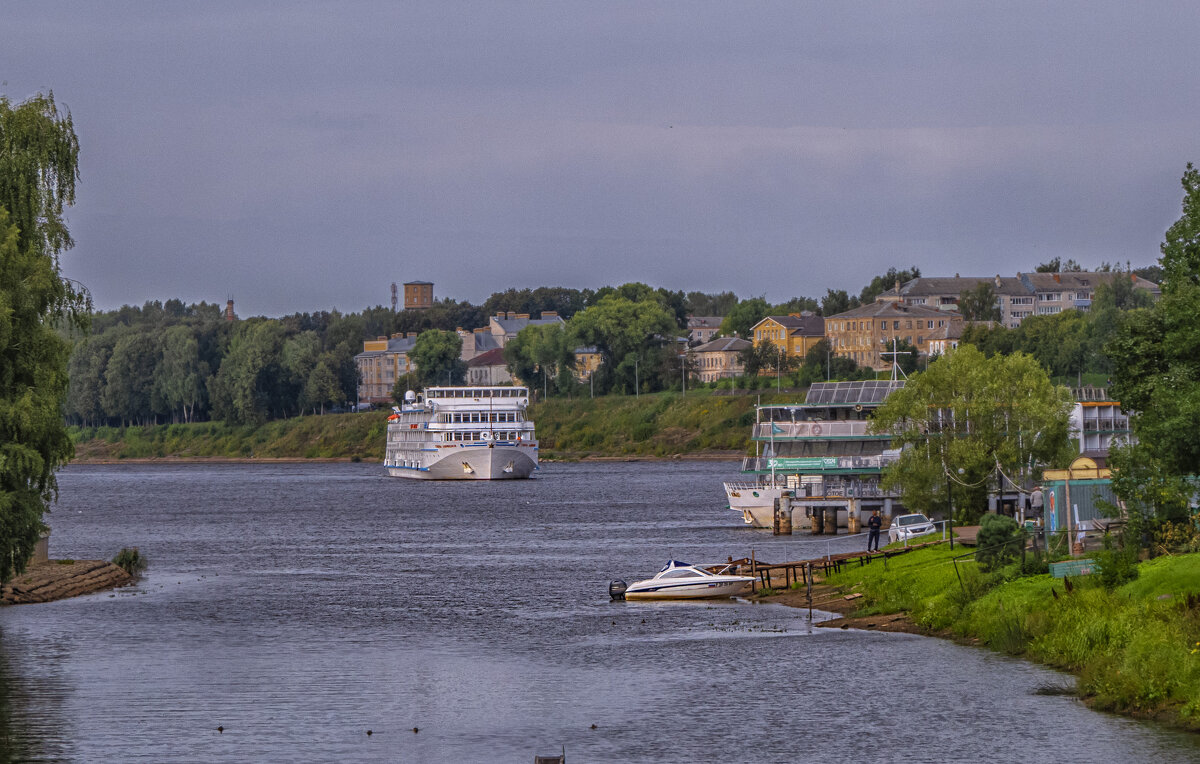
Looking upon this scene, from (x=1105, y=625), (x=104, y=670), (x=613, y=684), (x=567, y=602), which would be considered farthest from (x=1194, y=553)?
(x=104, y=670)

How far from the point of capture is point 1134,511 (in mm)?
46875

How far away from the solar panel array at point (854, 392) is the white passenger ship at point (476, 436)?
7505cm

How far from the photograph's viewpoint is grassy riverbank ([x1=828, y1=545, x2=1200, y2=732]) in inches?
1323

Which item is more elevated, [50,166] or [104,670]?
[50,166]

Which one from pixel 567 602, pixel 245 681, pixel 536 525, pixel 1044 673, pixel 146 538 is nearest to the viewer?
pixel 1044 673

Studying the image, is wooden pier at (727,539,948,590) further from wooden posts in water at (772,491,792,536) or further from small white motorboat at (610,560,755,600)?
wooden posts in water at (772,491,792,536)

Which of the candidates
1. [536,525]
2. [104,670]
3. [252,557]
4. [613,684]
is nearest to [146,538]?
[252,557]

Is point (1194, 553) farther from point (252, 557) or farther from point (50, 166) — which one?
point (252, 557)

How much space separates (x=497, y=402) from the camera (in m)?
170

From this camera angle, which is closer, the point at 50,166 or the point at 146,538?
the point at 50,166

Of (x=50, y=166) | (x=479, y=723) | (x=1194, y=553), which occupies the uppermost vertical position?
(x=50, y=166)

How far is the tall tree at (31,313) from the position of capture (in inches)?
1556

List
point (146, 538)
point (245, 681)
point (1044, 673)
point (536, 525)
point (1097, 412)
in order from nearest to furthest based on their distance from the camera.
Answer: point (1044, 673)
point (245, 681)
point (1097, 412)
point (146, 538)
point (536, 525)

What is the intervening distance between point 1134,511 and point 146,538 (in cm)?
6702
